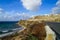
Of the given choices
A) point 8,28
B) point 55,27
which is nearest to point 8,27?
point 8,28

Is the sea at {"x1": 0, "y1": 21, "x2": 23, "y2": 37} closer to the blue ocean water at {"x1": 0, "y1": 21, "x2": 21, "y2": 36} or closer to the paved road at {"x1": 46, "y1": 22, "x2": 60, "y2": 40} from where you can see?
the blue ocean water at {"x1": 0, "y1": 21, "x2": 21, "y2": 36}

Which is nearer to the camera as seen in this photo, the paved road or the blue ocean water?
the blue ocean water

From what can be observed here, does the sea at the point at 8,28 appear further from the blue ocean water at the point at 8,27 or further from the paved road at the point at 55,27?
the paved road at the point at 55,27

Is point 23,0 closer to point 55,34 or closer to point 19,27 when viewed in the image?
point 19,27

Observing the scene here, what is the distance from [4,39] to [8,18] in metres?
0.61

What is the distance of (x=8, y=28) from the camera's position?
4145mm

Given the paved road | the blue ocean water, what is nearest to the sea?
the blue ocean water

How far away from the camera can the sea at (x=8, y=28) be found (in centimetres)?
408

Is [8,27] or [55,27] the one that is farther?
[55,27]

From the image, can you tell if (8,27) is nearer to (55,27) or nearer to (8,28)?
(8,28)

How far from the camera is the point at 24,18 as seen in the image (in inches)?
173

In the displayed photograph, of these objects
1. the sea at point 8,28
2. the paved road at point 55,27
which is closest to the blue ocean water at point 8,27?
the sea at point 8,28

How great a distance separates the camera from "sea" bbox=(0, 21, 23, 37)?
13.4ft

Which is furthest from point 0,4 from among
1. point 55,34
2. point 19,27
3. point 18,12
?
point 55,34
